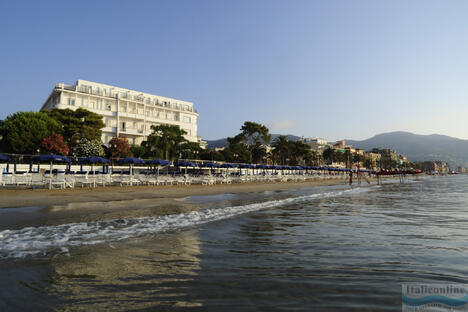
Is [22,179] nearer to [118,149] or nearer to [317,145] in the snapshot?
[118,149]

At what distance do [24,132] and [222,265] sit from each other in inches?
1757

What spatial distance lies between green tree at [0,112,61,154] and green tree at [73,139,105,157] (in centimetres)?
392

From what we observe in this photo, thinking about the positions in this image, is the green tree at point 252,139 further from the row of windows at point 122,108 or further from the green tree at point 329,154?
the green tree at point 329,154

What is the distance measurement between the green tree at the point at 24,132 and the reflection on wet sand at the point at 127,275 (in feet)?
139

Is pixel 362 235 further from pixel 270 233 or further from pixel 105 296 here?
pixel 105 296

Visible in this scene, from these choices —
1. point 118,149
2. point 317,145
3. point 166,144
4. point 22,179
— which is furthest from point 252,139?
point 317,145

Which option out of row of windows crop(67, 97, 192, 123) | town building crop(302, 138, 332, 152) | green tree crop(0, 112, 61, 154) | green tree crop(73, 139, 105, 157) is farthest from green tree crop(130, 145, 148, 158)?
town building crop(302, 138, 332, 152)

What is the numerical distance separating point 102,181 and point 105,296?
62.2 ft

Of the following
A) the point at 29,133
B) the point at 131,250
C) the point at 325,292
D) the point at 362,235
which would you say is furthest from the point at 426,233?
the point at 29,133

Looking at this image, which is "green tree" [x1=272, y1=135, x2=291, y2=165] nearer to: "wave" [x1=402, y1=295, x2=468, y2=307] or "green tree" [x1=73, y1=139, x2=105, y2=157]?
"green tree" [x1=73, y1=139, x2=105, y2=157]

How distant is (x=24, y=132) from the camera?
123 feet

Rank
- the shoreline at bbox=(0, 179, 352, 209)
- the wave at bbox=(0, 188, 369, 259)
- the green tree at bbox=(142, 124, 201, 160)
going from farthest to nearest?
the green tree at bbox=(142, 124, 201, 160) → the shoreline at bbox=(0, 179, 352, 209) → the wave at bbox=(0, 188, 369, 259)

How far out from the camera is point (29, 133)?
37.8 meters

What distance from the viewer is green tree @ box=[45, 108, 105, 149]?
4488cm
